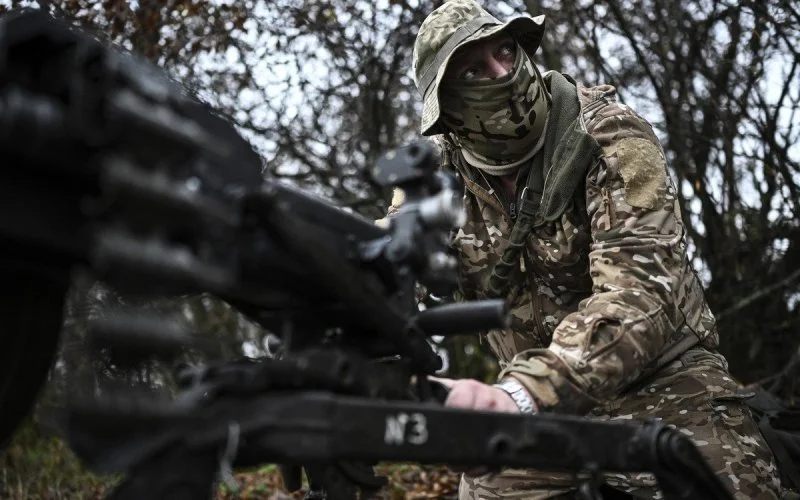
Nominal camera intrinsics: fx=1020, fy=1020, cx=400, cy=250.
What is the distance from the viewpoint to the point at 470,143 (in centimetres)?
383

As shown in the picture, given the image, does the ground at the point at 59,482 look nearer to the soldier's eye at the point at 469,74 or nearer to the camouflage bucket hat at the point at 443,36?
the camouflage bucket hat at the point at 443,36

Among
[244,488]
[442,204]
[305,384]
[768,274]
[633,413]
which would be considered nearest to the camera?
[305,384]

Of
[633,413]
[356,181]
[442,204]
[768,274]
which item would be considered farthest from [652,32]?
[442,204]

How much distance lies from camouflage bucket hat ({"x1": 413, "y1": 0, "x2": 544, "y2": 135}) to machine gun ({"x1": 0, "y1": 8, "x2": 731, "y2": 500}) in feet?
4.19

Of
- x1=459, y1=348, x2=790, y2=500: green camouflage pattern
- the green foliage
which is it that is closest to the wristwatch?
x1=459, y1=348, x2=790, y2=500: green camouflage pattern

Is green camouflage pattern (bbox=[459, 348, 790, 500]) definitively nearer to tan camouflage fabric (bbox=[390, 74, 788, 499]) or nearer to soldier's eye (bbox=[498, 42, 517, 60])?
tan camouflage fabric (bbox=[390, 74, 788, 499])

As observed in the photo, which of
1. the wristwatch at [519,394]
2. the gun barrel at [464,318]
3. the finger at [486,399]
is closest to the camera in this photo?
the gun barrel at [464,318]

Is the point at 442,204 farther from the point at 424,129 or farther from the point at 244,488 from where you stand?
the point at 244,488

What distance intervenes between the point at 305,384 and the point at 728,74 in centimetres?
584

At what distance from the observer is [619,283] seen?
3221 millimetres

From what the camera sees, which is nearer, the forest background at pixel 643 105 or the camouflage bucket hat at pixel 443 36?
the camouflage bucket hat at pixel 443 36

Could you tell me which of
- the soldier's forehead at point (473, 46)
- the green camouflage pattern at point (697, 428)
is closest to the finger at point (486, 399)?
the green camouflage pattern at point (697, 428)

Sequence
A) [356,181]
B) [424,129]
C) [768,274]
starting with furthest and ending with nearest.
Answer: [356,181] < [768,274] < [424,129]

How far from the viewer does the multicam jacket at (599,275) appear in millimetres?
2963
